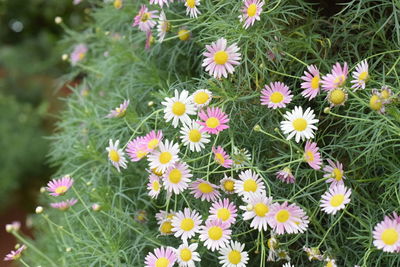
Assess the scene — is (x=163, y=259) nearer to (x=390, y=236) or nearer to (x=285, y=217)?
(x=285, y=217)

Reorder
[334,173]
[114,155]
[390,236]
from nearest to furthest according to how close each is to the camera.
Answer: [390,236] → [334,173] → [114,155]

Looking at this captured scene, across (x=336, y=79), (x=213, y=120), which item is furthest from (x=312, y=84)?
(x=213, y=120)

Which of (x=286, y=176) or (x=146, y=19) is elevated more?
(x=146, y=19)

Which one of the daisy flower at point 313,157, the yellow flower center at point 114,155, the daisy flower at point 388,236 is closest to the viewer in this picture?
the daisy flower at point 388,236

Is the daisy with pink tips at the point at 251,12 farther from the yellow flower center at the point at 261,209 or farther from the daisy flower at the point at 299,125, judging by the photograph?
the yellow flower center at the point at 261,209

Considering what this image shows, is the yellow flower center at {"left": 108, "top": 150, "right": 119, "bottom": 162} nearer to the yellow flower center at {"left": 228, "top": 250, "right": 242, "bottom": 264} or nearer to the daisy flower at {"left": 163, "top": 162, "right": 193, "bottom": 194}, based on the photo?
the daisy flower at {"left": 163, "top": 162, "right": 193, "bottom": 194}

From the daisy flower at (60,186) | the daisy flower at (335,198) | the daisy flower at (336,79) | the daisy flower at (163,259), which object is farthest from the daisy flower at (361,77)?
the daisy flower at (60,186)
